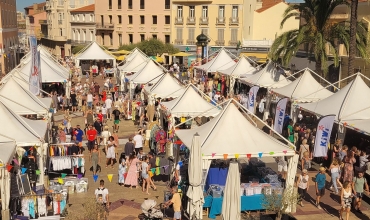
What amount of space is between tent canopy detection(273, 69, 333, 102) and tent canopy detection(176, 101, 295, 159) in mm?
8044

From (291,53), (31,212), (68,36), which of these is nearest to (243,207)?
(31,212)

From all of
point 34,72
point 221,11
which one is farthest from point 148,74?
point 221,11

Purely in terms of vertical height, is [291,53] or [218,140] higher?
[291,53]

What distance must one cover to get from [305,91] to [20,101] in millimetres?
12506

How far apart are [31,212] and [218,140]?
5243 mm

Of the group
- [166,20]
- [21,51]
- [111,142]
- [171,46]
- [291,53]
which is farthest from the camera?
[21,51]

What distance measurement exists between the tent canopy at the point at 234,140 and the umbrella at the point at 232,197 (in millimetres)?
1804

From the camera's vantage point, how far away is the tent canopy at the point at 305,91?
20019mm

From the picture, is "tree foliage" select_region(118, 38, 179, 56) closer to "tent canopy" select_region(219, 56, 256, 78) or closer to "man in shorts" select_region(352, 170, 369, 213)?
"tent canopy" select_region(219, 56, 256, 78)

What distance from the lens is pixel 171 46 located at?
2109 inches

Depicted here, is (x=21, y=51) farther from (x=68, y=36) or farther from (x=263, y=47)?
(x=263, y=47)

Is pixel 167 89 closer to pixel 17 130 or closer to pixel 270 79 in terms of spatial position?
pixel 270 79

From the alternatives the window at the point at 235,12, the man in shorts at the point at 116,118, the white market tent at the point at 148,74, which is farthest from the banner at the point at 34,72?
the window at the point at 235,12

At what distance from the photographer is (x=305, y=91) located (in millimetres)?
20422
